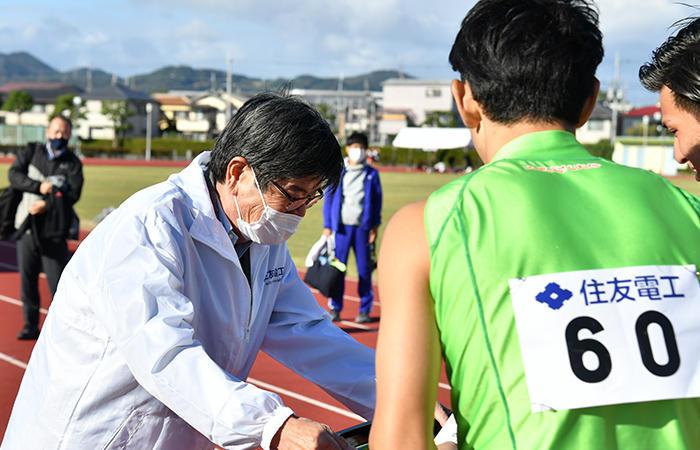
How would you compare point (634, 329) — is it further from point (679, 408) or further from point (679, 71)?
point (679, 71)

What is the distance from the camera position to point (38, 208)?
8914mm

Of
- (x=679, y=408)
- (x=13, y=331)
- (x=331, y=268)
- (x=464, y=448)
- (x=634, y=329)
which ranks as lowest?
(x=13, y=331)

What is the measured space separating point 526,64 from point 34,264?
26.9 ft

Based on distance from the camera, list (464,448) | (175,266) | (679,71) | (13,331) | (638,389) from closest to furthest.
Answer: (638,389), (464,448), (175,266), (679,71), (13,331)

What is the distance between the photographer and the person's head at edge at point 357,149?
398 inches

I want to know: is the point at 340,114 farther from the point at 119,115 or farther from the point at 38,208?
the point at 38,208

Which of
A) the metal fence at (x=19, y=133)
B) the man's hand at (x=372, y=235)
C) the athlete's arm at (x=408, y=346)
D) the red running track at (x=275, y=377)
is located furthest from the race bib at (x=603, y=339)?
the metal fence at (x=19, y=133)

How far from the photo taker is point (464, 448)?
1719 mm

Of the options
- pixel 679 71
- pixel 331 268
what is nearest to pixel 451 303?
pixel 679 71

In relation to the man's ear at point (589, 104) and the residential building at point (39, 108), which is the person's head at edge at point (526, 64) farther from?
the residential building at point (39, 108)

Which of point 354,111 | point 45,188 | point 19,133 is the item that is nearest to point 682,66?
point 45,188

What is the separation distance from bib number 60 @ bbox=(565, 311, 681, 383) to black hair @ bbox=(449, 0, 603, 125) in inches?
15.9

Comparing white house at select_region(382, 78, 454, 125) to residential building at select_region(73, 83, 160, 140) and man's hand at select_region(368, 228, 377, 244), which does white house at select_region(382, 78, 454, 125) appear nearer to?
residential building at select_region(73, 83, 160, 140)

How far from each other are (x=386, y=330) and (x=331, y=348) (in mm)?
1187
